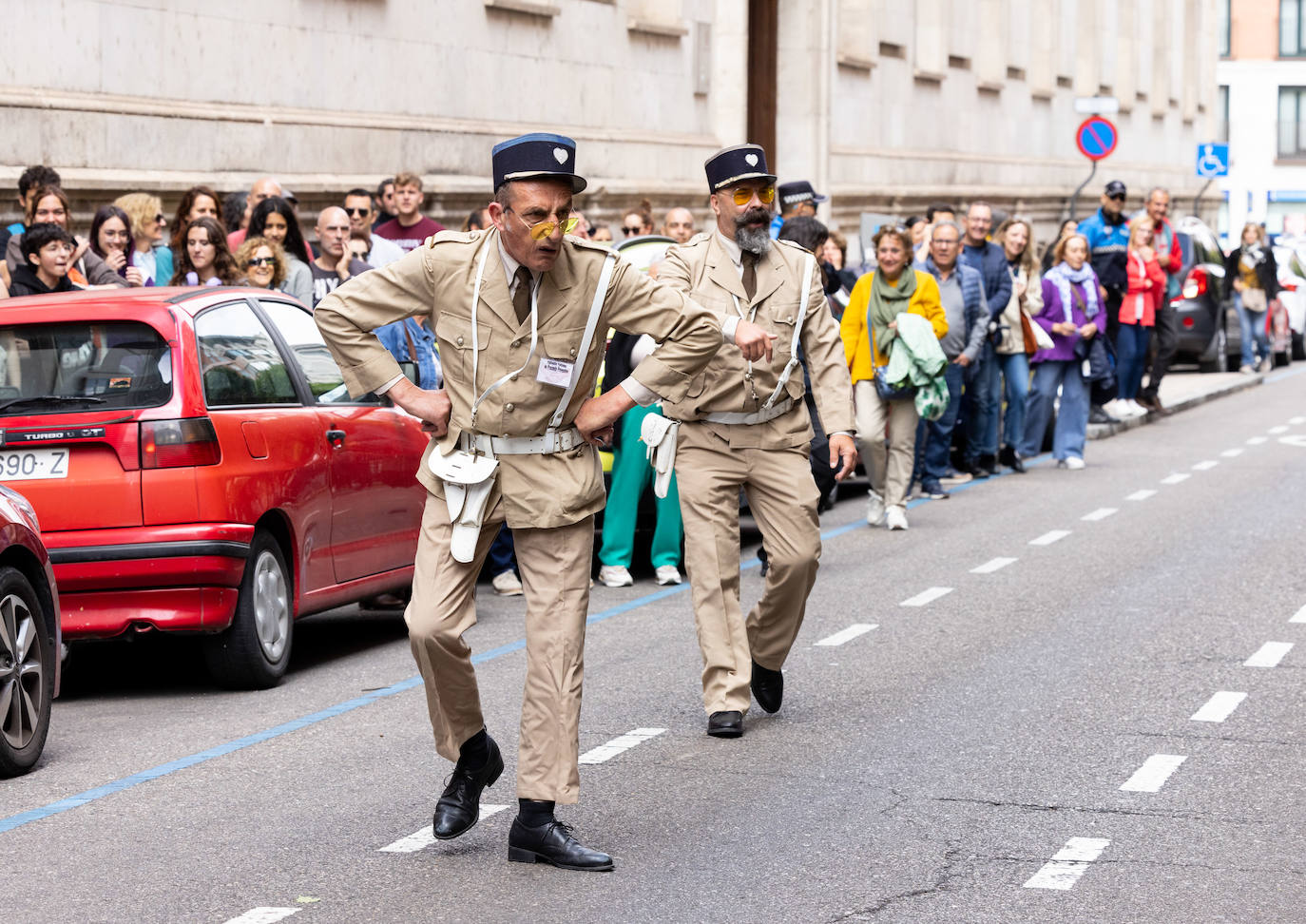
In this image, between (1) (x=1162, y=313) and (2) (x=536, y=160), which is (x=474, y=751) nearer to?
(2) (x=536, y=160)

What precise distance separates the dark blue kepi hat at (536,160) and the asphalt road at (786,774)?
188 centimetres

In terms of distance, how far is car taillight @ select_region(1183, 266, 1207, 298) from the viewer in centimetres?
2670

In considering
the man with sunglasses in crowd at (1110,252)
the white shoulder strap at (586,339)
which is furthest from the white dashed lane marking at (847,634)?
A: the man with sunglasses in crowd at (1110,252)

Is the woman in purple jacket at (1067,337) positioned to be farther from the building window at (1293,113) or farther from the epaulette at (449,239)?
the building window at (1293,113)

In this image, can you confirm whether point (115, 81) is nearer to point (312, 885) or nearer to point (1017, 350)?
point (1017, 350)

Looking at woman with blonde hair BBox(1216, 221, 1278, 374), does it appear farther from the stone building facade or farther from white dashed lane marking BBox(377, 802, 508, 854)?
white dashed lane marking BBox(377, 802, 508, 854)

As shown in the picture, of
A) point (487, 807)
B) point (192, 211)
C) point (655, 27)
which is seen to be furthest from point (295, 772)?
point (655, 27)

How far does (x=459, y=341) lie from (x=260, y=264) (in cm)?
602

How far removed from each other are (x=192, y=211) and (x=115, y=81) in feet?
9.82

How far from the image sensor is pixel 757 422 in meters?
8.10

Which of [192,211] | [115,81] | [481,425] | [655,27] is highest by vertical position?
[655,27]

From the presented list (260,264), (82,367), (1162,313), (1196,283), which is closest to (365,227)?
(260,264)

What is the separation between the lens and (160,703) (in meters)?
8.73

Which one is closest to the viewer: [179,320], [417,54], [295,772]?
[295,772]
